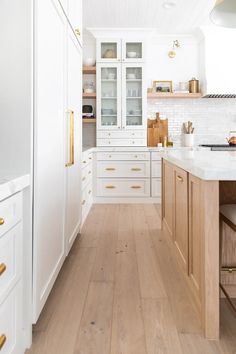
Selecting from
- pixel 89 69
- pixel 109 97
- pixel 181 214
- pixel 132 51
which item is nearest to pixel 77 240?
pixel 181 214

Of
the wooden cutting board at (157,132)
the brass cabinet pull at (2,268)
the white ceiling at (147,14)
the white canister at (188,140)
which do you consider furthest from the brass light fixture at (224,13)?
the wooden cutting board at (157,132)

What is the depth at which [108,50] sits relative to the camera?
5395mm

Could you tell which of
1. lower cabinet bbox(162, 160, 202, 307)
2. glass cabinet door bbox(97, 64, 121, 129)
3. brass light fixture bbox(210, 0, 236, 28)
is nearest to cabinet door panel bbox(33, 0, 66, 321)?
lower cabinet bbox(162, 160, 202, 307)

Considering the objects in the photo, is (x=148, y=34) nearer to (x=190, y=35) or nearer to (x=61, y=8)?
(x=190, y=35)

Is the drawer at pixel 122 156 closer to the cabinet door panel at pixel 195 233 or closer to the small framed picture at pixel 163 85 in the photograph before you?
the small framed picture at pixel 163 85

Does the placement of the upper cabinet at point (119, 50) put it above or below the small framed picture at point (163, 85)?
above

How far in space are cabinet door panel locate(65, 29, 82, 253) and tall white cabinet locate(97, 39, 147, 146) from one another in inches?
91.2

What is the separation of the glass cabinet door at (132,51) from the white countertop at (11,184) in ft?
14.4

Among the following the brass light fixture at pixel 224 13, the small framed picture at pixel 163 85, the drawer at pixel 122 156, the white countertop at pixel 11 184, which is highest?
the small framed picture at pixel 163 85

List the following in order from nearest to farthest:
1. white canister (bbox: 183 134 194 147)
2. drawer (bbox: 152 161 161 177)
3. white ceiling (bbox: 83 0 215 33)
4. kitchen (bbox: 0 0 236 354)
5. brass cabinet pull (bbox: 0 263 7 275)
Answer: brass cabinet pull (bbox: 0 263 7 275) → kitchen (bbox: 0 0 236 354) → white canister (bbox: 183 134 194 147) → white ceiling (bbox: 83 0 215 33) → drawer (bbox: 152 161 161 177)

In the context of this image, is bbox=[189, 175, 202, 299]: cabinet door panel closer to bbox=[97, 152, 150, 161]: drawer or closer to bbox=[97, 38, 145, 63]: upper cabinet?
bbox=[97, 152, 150, 161]: drawer

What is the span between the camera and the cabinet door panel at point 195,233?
1.68 meters

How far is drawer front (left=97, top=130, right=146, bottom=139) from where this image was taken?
5.41 meters

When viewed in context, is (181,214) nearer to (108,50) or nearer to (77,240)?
(77,240)
